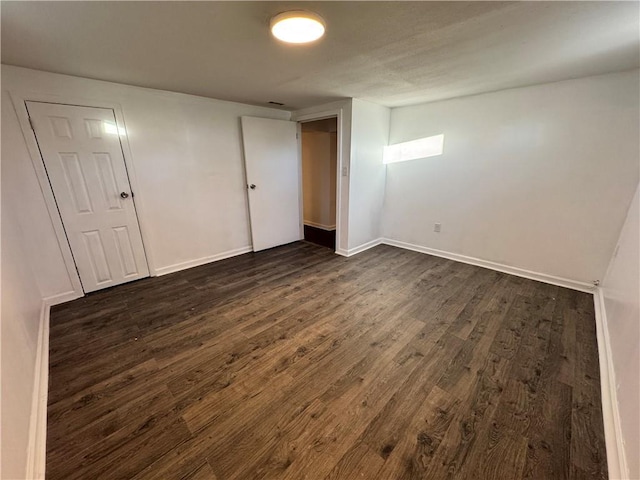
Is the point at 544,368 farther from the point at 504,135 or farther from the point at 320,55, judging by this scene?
the point at 320,55

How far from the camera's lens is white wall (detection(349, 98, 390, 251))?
11.3ft

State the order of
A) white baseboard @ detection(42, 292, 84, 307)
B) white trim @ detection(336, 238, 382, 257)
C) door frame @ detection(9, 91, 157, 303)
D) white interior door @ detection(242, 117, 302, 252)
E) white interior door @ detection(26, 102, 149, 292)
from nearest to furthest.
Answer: door frame @ detection(9, 91, 157, 303)
white interior door @ detection(26, 102, 149, 292)
white baseboard @ detection(42, 292, 84, 307)
white interior door @ detection(242, 117, 302, 252)
white trim @ detection(336, 238, 382, 257)

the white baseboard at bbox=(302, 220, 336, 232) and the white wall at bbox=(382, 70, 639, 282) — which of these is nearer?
the white wall at bbox=(382, 70, 639, 282)

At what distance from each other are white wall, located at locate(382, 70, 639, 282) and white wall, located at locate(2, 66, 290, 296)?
Answer: 2505 mm

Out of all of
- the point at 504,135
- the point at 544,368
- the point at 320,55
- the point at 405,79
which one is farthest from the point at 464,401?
the point at 504,135

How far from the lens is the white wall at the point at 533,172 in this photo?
7.90 ft

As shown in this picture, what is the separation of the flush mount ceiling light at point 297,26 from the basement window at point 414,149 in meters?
2.52

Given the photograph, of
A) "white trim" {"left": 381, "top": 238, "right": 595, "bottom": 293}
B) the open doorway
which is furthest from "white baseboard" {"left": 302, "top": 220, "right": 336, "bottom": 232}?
"white trim" {"left": 381, "top": 238, "right": 595, "bottom": 293}

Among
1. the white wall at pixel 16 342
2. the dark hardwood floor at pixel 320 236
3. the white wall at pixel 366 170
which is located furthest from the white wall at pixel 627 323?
Result: the dark hardwood floor at pixel 320 236

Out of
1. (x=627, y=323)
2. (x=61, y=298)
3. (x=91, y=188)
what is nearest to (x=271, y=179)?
(x=91, y=188)

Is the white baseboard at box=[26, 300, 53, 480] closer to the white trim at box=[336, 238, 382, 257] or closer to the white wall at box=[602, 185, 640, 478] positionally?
the white wall at box=[602, 185, 640, 478]

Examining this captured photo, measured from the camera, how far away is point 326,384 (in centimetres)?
164

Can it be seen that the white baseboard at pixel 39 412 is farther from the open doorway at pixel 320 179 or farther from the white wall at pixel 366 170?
the open doorway at pixel 320 179

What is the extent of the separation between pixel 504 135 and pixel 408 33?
83.2 inches
